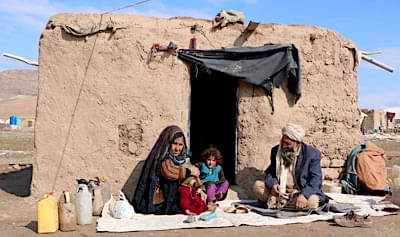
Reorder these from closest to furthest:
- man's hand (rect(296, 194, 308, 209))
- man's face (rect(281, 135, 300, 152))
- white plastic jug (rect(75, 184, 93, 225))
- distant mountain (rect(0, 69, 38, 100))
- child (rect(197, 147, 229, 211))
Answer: white plastic jug (rect(75, 184, 93, 225)), man's hand (rect(296, 194, 308, 209)), man's face (rect(281, 135, 300, 152)), child (rect(197, 147, 229, 211)), distant mountain (rect(0, 69, 38, 100))

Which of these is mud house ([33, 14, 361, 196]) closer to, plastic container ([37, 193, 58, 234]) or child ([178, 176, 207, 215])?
child ([178, 176, 207, 215])

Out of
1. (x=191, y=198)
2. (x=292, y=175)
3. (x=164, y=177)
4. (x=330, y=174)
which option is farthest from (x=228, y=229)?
(x=330, y=174)

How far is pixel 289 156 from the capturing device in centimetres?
627

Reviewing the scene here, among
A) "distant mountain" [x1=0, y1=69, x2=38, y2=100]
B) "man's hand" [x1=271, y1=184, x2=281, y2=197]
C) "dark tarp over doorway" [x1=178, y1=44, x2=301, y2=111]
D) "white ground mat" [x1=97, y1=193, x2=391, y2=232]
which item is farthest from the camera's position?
"distant mountain" [x1=0, y1=69, x2=38, y2=100]

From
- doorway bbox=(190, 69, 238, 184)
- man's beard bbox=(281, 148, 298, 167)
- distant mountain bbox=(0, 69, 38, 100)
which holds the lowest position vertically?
man's beard bbox=(281, 148, 298, 167)

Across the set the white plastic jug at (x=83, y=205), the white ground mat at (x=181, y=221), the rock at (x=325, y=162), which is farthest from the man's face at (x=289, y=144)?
the white plastic jug at (x=83, y=205)

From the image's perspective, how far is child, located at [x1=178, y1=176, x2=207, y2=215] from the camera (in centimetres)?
604

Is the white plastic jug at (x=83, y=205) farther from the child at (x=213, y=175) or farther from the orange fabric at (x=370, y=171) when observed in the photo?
the orange fabric at (x=370, y=171)

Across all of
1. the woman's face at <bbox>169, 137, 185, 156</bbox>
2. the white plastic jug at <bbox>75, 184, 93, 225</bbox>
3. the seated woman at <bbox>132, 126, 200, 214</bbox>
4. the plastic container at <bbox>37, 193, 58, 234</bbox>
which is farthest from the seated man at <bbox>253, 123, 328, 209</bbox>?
the plastic container at <bbox>37, 193, 58, 234</bbox>

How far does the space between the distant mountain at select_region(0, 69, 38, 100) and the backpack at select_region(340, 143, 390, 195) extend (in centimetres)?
8264

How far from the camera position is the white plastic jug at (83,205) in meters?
5.64

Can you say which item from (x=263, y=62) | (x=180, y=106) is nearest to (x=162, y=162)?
(x=180, y=106)

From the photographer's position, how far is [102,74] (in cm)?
687

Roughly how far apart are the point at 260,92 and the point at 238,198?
4.46 feet
